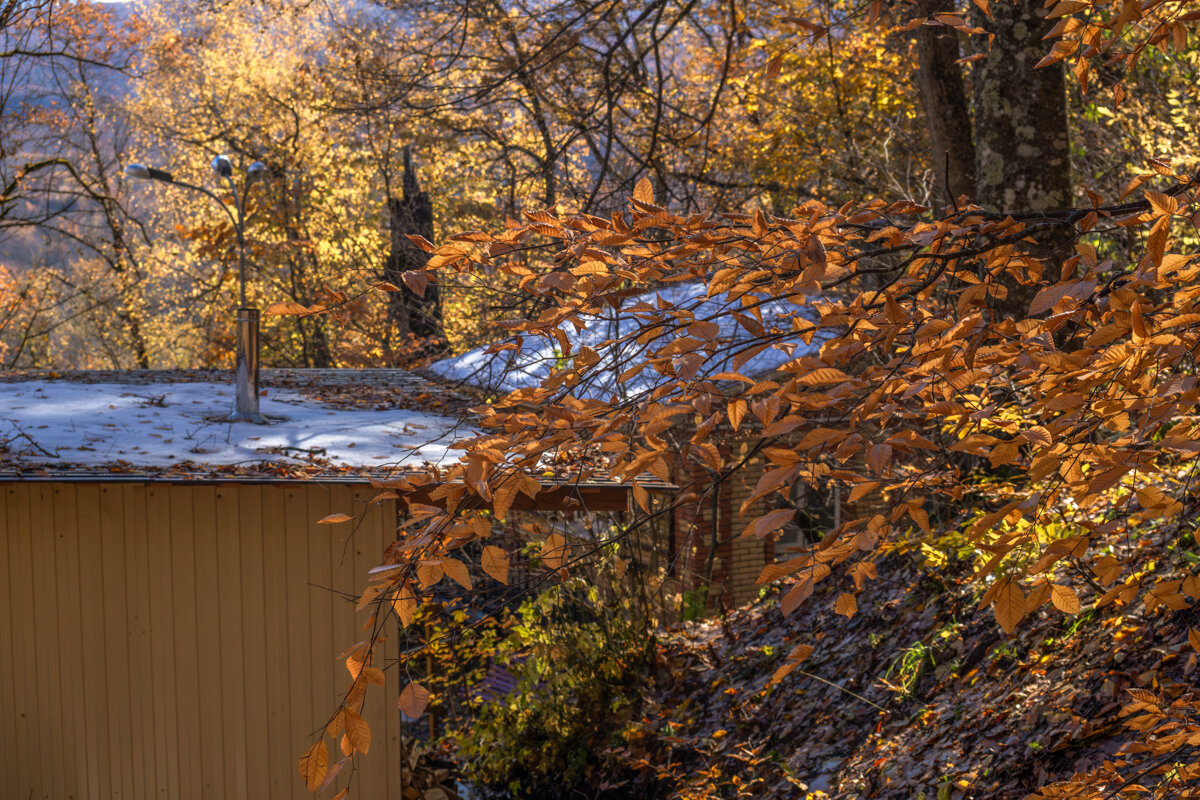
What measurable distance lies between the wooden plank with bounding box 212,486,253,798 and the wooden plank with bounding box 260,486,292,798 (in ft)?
0.54

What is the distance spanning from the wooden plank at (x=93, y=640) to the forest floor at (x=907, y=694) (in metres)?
3.87

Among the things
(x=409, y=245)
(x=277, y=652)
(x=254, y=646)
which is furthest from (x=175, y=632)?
(x=409, y=245)

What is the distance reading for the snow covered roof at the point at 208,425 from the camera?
582 cm

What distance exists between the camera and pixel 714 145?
588 inches

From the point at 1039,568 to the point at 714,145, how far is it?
1360 centimetres

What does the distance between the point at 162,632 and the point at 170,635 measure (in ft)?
0.18

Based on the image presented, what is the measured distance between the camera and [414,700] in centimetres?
218

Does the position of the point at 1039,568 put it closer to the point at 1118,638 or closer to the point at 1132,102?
the point at 1118,638

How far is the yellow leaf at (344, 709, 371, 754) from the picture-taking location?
2016 mm

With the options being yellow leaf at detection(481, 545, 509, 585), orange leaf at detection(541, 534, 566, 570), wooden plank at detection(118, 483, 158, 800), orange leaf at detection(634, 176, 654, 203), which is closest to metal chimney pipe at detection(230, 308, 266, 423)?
wooden plank at detection(118, 483, 158, 800)

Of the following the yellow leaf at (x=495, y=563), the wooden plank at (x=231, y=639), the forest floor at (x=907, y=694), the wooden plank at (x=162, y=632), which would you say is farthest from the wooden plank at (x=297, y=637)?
the yellow leaf at (x=495, y=563)

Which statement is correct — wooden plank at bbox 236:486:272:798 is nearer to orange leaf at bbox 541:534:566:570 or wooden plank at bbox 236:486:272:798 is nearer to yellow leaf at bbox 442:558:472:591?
orange leaf at bbox 541:534:566:570

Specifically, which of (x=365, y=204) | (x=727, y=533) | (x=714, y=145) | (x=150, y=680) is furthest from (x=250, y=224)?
(x=150, y=680)

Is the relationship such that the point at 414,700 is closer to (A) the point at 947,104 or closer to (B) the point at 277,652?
(B) the point at 277,652
